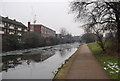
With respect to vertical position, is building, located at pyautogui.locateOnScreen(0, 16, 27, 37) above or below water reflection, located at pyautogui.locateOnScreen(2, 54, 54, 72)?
above

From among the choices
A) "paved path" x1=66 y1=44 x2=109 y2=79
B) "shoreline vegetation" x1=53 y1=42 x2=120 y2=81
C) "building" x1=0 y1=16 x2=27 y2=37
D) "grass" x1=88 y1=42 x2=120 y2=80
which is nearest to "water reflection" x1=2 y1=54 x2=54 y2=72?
"shoreline vegetation" x1=53 y1=42 x2=120 y2=81

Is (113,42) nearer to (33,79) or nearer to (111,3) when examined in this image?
(111,3)

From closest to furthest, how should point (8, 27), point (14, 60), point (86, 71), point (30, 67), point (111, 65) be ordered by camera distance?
point (86, 71), point (111, 65), point (30, 67), point (14, 60), point (8, 27)

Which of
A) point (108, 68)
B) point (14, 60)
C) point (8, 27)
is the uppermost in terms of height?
point (8, 27)

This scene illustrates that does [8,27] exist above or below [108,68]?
above

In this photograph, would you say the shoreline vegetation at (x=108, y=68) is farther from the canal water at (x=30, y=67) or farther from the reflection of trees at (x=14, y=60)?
the reflection of trees at (x=14, y=60)

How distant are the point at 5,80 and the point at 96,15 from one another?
50.8 ft

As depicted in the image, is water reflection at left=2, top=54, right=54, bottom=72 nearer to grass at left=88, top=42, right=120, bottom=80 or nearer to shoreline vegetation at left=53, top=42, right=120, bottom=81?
shoreline vegetation at left=53, top=42, right=120, bottom=81

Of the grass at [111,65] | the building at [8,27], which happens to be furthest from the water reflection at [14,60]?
the building at [8,27]

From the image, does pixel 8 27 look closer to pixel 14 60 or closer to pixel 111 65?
pixel 14 60

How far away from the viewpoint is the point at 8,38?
1964 inches

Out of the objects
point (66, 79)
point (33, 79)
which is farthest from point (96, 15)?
point (66, 79)

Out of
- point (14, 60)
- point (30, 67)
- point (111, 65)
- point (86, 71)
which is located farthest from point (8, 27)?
point (86, 71)

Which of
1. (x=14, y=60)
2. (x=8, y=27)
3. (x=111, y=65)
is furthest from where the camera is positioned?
(x=8, y=27)
